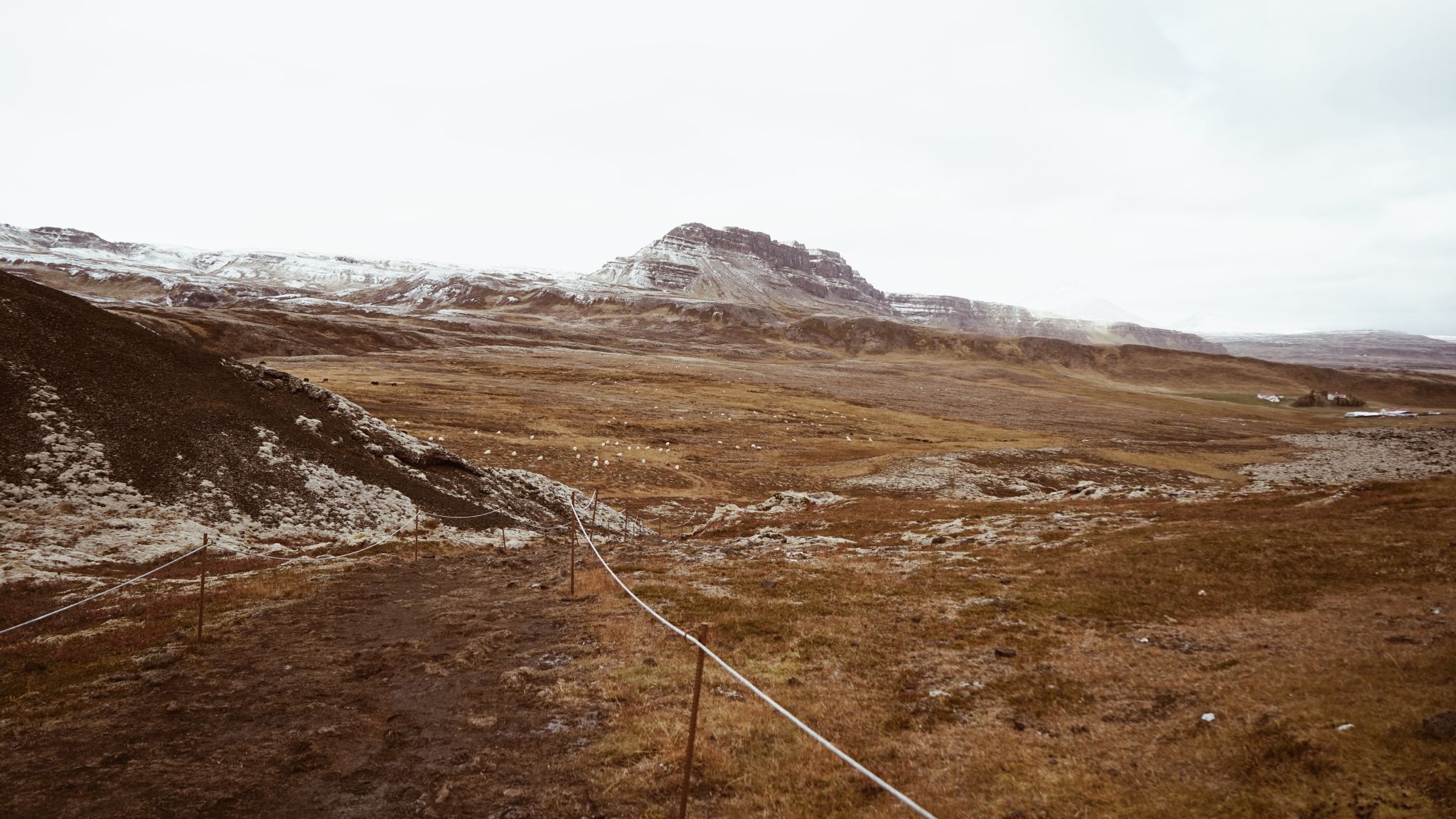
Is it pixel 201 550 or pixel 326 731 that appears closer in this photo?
pixel 326 731

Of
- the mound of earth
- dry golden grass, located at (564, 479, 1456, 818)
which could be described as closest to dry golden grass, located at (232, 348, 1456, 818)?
dry golden grass, located at (564, 479, 1456, 818)

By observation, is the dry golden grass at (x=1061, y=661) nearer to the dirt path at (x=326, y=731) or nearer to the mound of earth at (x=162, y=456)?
the dirt path at (x=326, y=731)

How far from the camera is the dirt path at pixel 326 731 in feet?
25.7

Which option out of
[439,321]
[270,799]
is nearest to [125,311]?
[439,321]

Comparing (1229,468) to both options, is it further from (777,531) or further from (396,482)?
(396,482)

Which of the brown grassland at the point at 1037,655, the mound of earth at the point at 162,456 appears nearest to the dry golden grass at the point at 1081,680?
the brown grassland at the point at 1037,655

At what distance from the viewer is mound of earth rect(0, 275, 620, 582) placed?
17.6 meters

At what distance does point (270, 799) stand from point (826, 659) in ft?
31.0

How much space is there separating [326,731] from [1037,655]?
42.8ft

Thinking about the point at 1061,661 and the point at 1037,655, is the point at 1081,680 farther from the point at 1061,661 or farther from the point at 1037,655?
the point at 1037,655

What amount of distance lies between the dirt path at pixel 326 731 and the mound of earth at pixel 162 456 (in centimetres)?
768

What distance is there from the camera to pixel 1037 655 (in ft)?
41.5

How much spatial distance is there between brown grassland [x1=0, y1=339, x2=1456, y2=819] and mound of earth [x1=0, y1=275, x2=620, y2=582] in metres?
4.26

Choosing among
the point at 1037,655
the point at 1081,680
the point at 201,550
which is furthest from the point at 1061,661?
the point at 201,550
